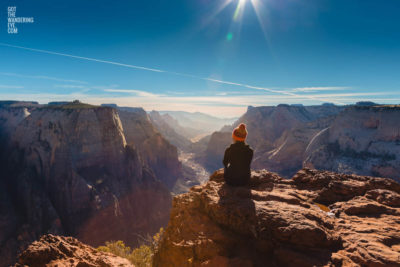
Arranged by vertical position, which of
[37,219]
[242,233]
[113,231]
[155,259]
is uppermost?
[242,233]

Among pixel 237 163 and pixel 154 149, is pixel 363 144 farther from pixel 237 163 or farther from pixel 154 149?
pixel 154 149

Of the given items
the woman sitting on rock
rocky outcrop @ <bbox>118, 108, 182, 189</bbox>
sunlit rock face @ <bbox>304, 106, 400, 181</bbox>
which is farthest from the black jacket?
rocky outcrop @ <bbox>118, 108, 182, 189</bbox>

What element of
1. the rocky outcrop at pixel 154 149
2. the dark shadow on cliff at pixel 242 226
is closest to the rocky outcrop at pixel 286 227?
the dark shadow on cliff at pixel 242 226

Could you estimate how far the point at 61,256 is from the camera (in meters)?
4.86

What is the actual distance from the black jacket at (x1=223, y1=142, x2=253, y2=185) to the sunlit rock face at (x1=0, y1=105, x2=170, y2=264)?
24.5 metres

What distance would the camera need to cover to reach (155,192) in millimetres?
38375

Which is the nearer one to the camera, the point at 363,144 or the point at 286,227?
the point at 286,227

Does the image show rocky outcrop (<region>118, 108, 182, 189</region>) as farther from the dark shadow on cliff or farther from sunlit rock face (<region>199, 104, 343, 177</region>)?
the dark shadow on cliff

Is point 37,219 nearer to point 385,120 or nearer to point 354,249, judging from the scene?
point 354,249

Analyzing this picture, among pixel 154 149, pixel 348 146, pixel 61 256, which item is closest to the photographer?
pixel 61 256

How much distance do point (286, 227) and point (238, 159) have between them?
2.33 m

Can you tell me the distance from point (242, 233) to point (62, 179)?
29.5 meters

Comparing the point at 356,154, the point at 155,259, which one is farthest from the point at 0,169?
the point at 356,154

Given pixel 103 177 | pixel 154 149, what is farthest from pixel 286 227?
pixel 154 149
